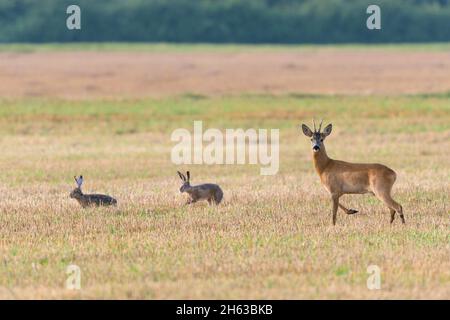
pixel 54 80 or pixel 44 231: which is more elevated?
pixel 54 80

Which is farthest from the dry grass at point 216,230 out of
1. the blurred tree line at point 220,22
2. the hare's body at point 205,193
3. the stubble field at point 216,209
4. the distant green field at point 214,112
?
the blurred tree line at point 220,22

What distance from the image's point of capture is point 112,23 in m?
144

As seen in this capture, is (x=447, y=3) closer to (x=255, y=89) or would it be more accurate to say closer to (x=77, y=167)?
(x=255, y=89)

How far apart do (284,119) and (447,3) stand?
11832 cm

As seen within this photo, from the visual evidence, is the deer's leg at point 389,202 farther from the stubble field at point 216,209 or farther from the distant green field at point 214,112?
the distant green field at point 214,112

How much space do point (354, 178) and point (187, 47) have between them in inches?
4388

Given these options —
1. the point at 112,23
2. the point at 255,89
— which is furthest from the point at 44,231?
the point at 112,23

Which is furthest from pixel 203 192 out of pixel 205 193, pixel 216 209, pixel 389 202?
pixel 389 202

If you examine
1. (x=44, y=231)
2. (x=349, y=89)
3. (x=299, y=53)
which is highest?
(x=299, y=53)

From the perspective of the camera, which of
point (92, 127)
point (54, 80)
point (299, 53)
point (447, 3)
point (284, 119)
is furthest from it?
point (447, 3)

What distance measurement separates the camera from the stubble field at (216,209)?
12273mm

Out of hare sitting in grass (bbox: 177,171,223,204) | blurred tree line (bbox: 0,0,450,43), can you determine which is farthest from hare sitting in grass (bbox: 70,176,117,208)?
blurred tree line (bbox: 0,0,450,43)

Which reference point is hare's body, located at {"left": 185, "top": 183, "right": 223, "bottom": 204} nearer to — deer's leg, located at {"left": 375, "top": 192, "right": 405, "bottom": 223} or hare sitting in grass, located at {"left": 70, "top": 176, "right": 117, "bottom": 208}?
hare sitting in grass, located at {"left": 70, "top": 176, "right": 117, "bottom": 208}

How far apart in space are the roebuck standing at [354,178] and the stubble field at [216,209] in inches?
14.0
